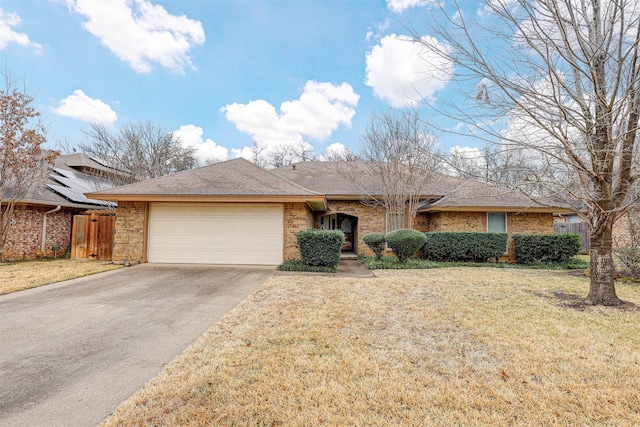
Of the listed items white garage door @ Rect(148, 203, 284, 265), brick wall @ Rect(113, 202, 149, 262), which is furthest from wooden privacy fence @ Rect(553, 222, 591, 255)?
brick wall @ Rect(113, 202, 149, 262)

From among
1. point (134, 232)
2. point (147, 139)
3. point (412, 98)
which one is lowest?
point (134, 232)

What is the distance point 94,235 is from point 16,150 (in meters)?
3.70

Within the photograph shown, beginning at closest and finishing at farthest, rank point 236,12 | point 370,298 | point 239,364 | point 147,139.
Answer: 1. point 239,364
2. point 370,298
3. point 236,12
4. point 147,139

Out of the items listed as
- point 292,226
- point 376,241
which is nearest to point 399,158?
point 376,241

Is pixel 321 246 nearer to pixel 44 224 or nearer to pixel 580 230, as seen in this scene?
pixel 44 224

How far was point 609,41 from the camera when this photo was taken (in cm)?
453

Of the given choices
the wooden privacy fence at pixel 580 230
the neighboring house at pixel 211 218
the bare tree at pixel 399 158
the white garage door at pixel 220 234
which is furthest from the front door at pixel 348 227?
the wooden privacy fence at pixel 580 230

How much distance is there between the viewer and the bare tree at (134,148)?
65.2 ft

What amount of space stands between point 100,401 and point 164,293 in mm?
4039

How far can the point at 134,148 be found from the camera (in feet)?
67.3

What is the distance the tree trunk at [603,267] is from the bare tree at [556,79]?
1.10 feet

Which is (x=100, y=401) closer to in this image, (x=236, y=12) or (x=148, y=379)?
(x=148, y=379)

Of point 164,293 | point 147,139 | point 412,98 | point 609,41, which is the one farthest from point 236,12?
point 147,139

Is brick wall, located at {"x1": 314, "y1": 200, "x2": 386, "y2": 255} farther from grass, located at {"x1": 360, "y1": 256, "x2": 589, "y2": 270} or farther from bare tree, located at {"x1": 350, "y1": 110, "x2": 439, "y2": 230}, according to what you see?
grass, located at {"x1": 360, "y1": 256, "x2": 589, "y2": 270}
